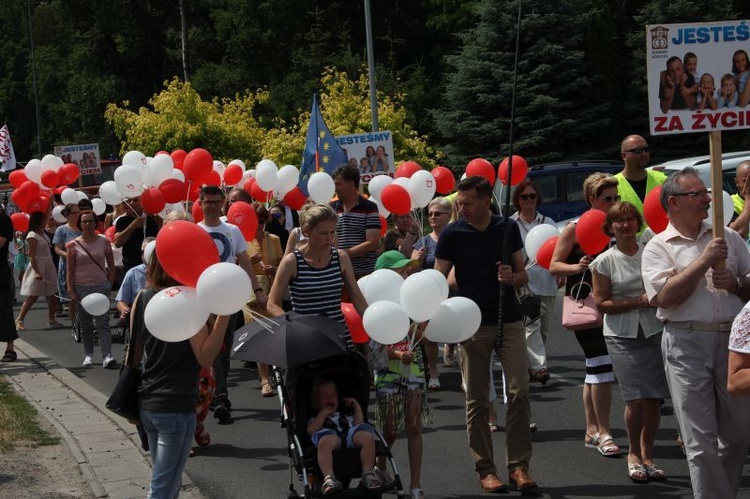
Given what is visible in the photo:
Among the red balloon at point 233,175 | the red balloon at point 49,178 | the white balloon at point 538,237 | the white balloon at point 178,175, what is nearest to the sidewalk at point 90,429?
the white balloon at point 178,175

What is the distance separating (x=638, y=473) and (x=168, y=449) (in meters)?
3.14

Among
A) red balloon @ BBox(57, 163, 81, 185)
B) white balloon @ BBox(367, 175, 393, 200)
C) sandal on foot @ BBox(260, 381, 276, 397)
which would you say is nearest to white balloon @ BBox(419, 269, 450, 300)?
sandal on foot @ BBox(260, 381, 276, 397)

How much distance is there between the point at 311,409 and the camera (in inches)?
261

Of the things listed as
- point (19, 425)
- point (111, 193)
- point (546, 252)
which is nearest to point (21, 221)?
point (111, 193)

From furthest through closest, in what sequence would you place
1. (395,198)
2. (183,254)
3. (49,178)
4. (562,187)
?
(562,187) < (49,178) < (395,198) < (183,254)

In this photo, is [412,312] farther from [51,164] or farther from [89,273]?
[51,164]

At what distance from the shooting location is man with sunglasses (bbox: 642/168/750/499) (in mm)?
5957

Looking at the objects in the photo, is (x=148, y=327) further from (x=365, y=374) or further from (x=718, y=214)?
(x=718, y=214)

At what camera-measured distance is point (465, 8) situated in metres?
47.2

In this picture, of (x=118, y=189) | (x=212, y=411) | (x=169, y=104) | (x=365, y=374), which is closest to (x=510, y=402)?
(x=365, y=374)

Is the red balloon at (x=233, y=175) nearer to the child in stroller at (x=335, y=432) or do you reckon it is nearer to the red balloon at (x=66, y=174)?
the red balloon at (x=66, y=174)

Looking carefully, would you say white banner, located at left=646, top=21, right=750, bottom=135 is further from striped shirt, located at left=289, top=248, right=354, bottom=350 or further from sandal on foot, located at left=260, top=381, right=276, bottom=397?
sandal on foot, located at left=260, top=381, right=276, bottom=397

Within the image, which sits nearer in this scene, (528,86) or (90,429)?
(90,429)

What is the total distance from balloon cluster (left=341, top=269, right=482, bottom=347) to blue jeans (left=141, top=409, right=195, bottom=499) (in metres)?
1.28
